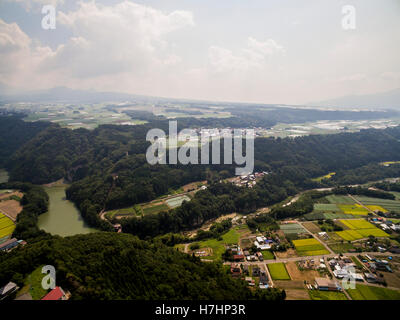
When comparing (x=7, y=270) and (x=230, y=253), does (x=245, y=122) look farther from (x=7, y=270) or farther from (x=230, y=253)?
(x=7, y=270)

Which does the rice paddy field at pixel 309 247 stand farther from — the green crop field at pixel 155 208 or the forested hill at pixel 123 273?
the green crop field at pixel 155 208

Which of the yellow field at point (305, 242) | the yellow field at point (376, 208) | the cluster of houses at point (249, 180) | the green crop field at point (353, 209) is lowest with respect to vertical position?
the yellow field at point (305, 242)

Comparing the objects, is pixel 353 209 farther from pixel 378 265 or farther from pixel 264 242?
pixel 264 242

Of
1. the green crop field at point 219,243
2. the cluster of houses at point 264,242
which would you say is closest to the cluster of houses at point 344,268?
the cluster of houses at point 264,242

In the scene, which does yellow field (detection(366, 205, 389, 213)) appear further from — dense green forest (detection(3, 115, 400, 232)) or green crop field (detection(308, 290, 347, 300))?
green crop field (detection(308, 290, 347, 300))
